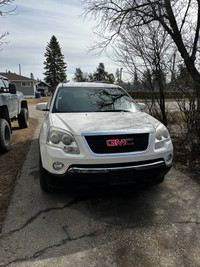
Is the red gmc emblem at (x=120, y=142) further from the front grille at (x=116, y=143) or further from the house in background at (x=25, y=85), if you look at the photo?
the house in background at (x=25, y=85)

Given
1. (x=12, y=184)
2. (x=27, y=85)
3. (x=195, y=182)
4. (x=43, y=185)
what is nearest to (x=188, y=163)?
(x=195, y=182)

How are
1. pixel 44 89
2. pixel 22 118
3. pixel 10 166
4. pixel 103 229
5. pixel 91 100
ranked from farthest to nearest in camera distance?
1. pixel 44 89
2. pixel 22 118
3. pixel 10 166
4. pixel 91 100
5. pixel 103 229

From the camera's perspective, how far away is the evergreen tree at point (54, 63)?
5722 centimetres

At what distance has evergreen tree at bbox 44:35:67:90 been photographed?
188 ft

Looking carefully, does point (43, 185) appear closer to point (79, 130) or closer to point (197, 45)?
point (79, 130)

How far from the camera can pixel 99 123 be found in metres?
2.49

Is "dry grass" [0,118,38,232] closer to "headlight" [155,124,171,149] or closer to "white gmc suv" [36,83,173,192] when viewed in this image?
"white gmc suv" [36,83,173,192]

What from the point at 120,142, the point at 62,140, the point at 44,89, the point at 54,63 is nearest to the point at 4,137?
the point at 62,140

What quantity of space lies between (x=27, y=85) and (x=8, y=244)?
132 ft

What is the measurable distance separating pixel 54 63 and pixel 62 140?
6094cm

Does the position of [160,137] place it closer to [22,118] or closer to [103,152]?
[103,152]

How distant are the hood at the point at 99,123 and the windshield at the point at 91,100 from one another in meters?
0.30

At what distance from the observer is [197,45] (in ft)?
15.0

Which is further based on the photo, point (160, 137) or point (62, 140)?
point (160, 137)
